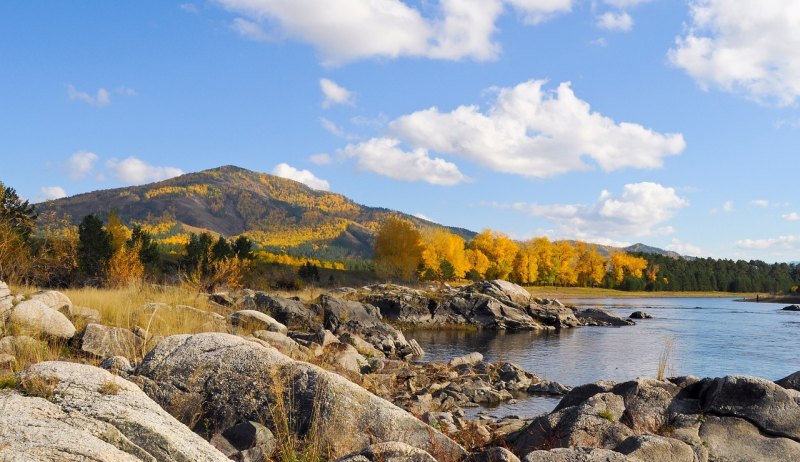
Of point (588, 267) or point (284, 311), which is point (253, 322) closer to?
point (284, 311)

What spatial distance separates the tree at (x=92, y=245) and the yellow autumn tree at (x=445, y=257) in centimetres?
4910

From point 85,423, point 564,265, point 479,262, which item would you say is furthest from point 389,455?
point 564,265

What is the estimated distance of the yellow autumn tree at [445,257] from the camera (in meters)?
94.1

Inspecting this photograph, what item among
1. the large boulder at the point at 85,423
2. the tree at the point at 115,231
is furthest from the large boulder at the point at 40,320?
the tree at the point at 115,231

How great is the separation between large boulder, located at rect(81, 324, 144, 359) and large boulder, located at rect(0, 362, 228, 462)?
5.89m

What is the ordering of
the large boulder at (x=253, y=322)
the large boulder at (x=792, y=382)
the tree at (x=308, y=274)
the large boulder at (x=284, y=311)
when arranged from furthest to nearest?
the tree at (x=308, y=274) → the large boulder at (x=284, y=311) → the large boulder at (x=253, y=322) → the large boulder at (x=792, y=382)

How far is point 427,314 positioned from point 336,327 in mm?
20720

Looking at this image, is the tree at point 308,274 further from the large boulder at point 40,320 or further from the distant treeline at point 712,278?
the distant treeline at point 712,278

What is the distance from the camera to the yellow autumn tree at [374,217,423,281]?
85812 millimetres

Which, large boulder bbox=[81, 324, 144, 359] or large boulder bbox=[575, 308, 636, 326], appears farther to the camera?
large boulder bbox=[575, 308, 636, 326]

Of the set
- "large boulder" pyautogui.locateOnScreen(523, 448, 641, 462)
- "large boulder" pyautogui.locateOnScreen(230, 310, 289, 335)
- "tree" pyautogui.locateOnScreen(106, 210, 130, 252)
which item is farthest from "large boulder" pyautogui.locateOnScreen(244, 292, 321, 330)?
"tree" pyautogui.locateOnScreen(106, 210, 130, 252)

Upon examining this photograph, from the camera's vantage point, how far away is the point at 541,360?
30.1 meters

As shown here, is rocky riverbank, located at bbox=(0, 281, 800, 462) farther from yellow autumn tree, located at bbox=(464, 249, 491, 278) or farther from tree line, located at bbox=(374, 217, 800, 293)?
yellow autumn tree, located at bbox=(464, 249, 491, 278)

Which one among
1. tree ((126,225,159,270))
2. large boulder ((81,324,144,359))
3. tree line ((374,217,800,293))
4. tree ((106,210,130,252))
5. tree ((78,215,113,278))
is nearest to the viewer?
large boulder ((81,324,144,359))
